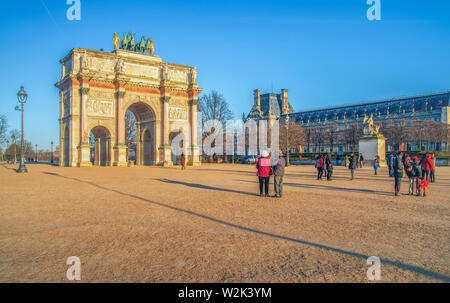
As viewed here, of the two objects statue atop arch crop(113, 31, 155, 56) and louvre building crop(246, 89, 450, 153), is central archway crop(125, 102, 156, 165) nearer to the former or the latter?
statue atop arch crop(113, 31, 155, 56)

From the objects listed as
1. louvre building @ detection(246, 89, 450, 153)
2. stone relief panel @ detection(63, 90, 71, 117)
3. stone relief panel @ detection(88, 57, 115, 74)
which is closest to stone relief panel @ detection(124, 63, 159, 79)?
stone relief panel @ detection(88, 57, 115, 74)

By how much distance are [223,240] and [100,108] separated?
37.9 meters

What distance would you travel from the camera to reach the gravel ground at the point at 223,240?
4379mm

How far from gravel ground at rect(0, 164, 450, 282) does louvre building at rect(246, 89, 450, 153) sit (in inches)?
2567

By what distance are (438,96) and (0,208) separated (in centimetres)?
10343

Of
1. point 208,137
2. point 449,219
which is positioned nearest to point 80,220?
point 449,219

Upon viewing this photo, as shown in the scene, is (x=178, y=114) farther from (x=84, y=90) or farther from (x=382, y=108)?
(x=382, y=108)

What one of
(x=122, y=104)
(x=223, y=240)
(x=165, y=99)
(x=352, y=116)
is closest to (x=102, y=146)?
(x=122, y=104)

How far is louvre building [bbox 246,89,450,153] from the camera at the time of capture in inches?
3147

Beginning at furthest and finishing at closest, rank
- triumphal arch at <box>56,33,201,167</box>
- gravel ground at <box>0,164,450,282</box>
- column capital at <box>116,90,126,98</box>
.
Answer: column capital at <box>116,90,126,98</box>
triumphal arch at <box>56,33,201,167</box>
gravel ground at <box>0,164,450,282</box>
